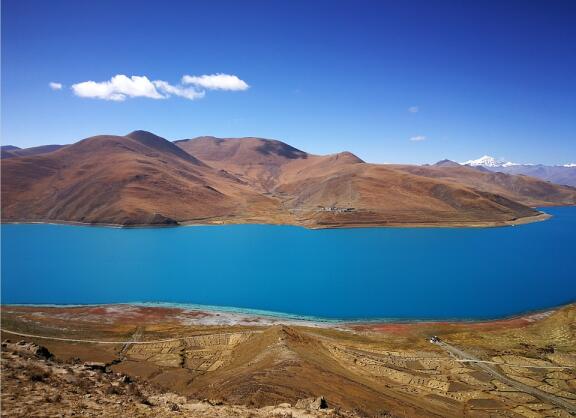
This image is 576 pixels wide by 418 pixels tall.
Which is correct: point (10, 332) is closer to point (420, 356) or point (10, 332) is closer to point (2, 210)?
point (420, 356)

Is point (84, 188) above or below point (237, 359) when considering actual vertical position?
above

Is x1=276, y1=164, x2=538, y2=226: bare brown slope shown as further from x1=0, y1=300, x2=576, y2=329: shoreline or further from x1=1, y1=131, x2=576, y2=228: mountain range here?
x1=0, y1=300, x2=576, y2=329: shoreline

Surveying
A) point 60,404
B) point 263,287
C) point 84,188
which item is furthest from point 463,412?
point 84,188

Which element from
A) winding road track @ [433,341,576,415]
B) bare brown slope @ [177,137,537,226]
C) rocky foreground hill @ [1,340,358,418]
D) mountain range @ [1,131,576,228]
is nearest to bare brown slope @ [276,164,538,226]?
bare brown slope @ [177,137,537,226]

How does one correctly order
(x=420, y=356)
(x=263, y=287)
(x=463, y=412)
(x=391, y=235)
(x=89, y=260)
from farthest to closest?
1. (x=391, y=235)
2. (x=89, y=260)
3. (x=263, y=287)
4. (x=420, y=356)
5. (x=463, y=412)

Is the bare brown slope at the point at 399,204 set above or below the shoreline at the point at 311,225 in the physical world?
above

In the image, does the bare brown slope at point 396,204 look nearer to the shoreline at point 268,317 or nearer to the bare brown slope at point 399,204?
the bare brown slope at point 399,204

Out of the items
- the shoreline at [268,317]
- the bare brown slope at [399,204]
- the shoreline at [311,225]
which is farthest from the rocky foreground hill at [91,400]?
the bare brown slope at [399,204]
